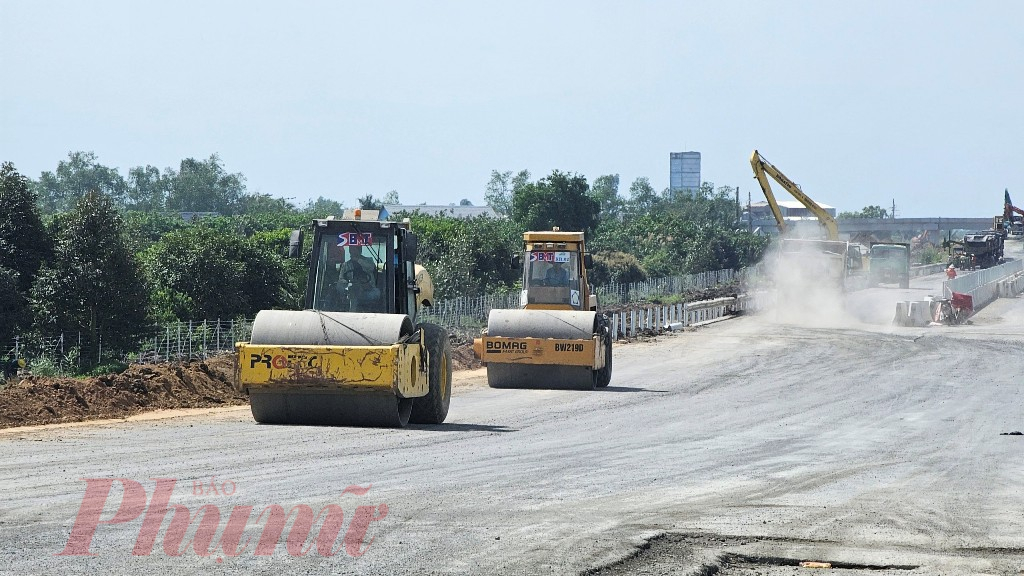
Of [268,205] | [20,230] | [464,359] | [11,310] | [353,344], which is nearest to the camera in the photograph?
[353,344]

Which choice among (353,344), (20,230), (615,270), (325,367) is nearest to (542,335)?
(353,344)

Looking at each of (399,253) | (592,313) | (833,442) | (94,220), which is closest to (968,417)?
(833,442)

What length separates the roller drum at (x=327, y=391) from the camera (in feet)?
51.2

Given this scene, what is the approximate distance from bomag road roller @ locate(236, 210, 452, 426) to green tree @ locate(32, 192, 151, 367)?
84.6 feet

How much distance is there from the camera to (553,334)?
25219mm

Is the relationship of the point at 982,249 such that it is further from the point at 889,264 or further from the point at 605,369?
the point at 605,369

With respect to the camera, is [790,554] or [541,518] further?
[541,518]

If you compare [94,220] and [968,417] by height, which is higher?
[94,220]

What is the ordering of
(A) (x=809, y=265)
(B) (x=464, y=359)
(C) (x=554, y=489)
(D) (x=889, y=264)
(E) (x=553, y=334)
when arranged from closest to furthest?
(C) (x=554, y=489), (E) (x=553, y=334), (B) (x=464, y=359), (A) (x=809, y=265), (D) (x=889, y=264)

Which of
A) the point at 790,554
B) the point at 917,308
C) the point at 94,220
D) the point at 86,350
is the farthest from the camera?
the point at 917,308

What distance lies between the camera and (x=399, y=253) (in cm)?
1673

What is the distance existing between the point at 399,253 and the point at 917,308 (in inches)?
1430

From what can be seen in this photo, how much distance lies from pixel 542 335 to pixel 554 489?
13557mm

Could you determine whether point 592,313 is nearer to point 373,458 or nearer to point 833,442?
point 833,442
